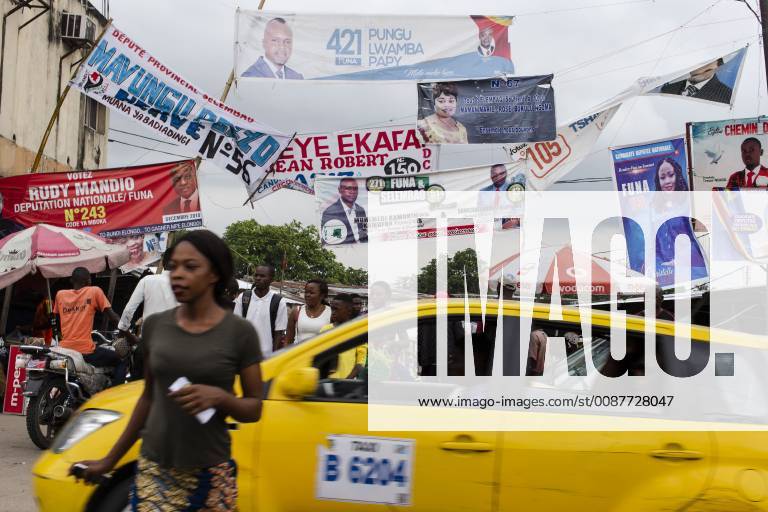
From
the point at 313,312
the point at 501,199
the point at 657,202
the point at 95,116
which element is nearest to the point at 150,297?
the point at 313,312

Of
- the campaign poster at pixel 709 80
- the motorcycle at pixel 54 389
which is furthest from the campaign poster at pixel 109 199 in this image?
the campaign poster at pixel 709 80

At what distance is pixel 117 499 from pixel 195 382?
4.49 feet

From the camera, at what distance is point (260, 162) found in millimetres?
12922

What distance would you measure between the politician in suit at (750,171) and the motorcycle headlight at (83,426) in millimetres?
11930

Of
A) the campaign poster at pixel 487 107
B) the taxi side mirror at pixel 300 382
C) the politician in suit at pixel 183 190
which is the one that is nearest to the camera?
the taxi side mirror at pixel 300 382

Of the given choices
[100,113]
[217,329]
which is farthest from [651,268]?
[100,113]

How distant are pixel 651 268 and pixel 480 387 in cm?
925

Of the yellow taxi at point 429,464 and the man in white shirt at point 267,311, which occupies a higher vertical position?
the man in white shirt at point 267,311

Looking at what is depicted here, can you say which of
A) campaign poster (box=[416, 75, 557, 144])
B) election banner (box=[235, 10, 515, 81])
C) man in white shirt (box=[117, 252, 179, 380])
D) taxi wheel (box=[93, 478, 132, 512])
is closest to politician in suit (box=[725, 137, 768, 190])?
campaign poster (box=[416, 75, 557, 144])

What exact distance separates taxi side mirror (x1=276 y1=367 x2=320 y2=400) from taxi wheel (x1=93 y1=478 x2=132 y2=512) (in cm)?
80

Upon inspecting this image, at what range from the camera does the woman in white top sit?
8.12 metres

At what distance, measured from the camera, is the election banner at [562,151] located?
13.6 m

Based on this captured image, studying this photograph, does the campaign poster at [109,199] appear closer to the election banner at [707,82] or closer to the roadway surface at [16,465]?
the roadway surface at [16,465]

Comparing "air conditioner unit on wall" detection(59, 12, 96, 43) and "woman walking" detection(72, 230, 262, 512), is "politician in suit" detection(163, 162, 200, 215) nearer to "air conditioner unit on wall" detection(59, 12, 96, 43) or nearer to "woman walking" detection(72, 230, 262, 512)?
"air conditioner unit on wall" detection(59, 12, 96, 43)
